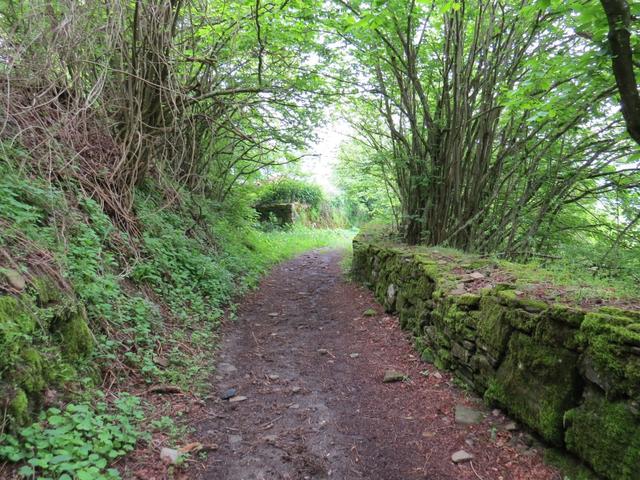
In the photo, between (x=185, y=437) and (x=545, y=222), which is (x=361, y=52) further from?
(x=185, y=437)

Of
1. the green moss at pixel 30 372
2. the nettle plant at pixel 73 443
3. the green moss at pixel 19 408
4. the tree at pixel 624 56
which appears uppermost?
the tree at pixel 624 56

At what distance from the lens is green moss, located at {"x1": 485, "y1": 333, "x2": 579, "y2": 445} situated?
7.75 ft

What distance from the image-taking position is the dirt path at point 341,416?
250cm

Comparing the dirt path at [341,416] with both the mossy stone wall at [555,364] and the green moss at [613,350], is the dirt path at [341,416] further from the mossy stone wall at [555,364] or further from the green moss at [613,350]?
the green moss at [613,350]

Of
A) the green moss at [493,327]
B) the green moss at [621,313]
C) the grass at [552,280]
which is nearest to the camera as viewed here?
Answer: the green moss at [621,313]

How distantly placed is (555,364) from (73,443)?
2.85m

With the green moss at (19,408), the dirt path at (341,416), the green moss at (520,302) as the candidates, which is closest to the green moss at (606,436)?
the dirt path at (341,416)

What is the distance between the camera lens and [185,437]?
2686 millimetres

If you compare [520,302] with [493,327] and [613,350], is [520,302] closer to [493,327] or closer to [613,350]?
[493,327]

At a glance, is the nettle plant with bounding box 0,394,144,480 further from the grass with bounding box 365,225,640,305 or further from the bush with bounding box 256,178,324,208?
the bush with bounding box 256,178,324,208

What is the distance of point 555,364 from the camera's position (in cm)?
244

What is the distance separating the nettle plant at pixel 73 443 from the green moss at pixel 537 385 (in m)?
2.55

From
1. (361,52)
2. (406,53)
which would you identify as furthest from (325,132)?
(406,53)

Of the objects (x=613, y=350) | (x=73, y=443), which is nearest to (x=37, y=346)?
(x=73, y=443)
